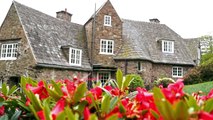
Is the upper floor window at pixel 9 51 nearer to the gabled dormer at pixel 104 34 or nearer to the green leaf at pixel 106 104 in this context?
the gabled dormer at pixel 104 34

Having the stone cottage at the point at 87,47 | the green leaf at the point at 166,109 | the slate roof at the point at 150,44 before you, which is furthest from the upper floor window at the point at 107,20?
A: the green leaf at the point at 166,109

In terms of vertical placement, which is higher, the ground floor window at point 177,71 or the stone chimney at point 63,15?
the stone chimney at point 63,15

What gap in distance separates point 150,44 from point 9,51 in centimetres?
1361

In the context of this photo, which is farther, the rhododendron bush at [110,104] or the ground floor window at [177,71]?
the ground floor window at [177,71]

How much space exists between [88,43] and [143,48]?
16.7ft

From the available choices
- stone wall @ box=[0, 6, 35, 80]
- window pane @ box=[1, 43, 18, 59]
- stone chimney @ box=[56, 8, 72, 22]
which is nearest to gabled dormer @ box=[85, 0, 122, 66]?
stone chimney @ box=[56, 8, 72, 22]

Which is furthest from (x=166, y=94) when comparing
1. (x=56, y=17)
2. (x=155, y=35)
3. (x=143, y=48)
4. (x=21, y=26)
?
(x=155, y=35)

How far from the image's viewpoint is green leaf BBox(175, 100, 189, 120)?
843 millimetres

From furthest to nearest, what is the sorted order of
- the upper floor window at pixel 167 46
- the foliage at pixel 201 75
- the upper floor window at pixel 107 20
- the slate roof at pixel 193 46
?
1. the slate roof at pixel 193 46
2. the upper floor window at pixel 167 46
3. the upper floor window at pixel 107 20
4. the foliage at pixel 201 75

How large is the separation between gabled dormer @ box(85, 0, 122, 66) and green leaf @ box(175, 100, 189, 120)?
80.2 feet

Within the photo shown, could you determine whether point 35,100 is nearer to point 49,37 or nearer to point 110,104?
point 110,104

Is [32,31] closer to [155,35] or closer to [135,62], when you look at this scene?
[135,62]

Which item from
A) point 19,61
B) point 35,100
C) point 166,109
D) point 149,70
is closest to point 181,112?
point 166,109

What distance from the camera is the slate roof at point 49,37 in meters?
21.1
